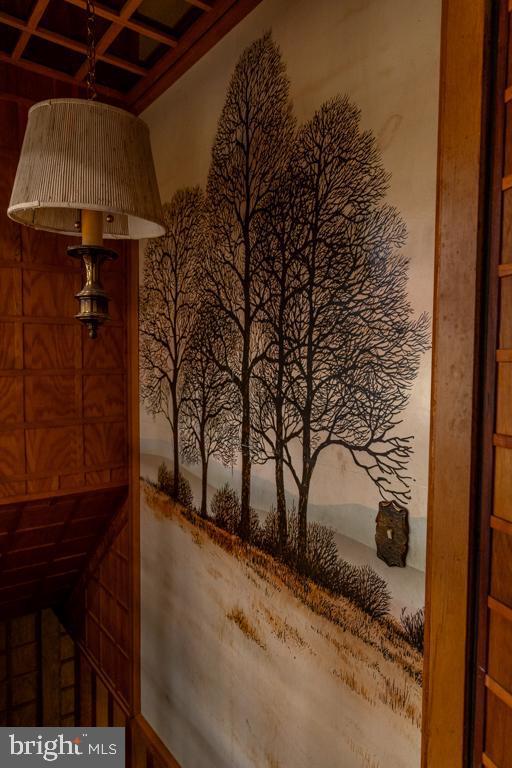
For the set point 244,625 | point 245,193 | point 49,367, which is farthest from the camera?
point 49,367

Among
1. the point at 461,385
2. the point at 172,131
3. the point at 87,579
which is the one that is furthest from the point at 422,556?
the point at 87,579

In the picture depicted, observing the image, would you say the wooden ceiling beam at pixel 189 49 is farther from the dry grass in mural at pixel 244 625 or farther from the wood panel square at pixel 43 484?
the dry grass in mural at pixel 244 625

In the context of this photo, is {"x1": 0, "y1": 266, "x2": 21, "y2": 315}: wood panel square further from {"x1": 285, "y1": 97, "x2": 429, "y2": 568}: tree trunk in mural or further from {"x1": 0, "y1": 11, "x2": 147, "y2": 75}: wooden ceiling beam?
{"x1": 285, "y1": 97, "x2": 429, "y2": 568}: tree trunk in mural

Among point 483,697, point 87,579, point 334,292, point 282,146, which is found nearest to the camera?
point 483,697

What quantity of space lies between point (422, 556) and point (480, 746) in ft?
1.15

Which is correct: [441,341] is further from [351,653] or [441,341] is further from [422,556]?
[351,653]

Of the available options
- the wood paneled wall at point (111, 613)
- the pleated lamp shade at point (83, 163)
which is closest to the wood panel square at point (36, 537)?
the wood paneled wall at point (111, 613)

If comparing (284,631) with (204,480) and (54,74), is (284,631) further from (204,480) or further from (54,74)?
(54,74)

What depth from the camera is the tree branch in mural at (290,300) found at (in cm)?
116

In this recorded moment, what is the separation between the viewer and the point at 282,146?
56.1 inches

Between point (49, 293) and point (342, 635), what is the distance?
179cm

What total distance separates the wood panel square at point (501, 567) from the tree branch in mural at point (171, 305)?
1.31m

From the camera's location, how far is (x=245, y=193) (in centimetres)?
157

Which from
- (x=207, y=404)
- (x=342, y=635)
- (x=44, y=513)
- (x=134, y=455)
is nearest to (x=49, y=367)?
(x=134, y=455)
